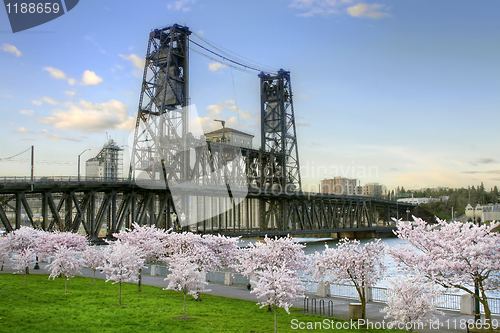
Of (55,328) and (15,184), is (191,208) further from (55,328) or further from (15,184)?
(55,328)

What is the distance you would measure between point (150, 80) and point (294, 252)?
6294cm

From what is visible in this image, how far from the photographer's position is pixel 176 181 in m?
82.3

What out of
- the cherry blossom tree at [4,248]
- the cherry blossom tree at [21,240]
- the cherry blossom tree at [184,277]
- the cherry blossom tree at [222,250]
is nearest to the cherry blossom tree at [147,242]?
the cherry blossom tree at [222,250]

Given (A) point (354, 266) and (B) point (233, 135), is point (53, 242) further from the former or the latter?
(B) point (233, 135)

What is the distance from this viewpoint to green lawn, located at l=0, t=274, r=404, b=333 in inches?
824

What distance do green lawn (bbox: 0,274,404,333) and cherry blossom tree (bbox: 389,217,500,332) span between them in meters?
4.52

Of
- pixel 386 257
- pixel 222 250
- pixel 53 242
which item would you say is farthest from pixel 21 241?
pixel 386 257

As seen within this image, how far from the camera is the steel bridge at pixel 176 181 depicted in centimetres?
6031

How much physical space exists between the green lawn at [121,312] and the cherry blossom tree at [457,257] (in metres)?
4.52

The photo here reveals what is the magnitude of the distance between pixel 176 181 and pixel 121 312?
58572 mm

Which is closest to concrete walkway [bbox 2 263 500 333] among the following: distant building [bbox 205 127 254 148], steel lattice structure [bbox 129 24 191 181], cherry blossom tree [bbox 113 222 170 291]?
cherry blossom tree [bbox 113 222 170 291]

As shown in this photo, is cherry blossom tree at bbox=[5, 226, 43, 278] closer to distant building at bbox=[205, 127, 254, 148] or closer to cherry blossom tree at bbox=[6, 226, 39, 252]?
cherry blossom tree at bbox=[6, 226, 39, 252]

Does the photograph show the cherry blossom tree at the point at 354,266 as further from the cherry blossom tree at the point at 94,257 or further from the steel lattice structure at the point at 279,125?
the steel lattice structure at the point at 279,125

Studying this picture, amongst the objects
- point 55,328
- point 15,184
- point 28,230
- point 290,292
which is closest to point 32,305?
point 55,328
